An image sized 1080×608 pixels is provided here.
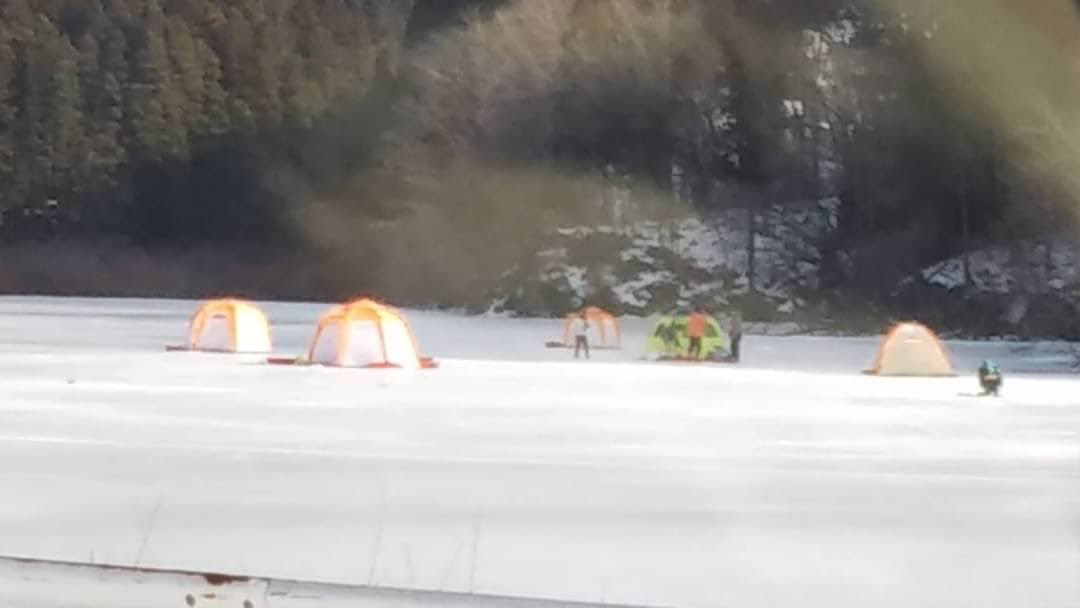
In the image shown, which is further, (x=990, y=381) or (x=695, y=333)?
(x=695, y=333)

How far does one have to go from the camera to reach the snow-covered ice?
4.02m

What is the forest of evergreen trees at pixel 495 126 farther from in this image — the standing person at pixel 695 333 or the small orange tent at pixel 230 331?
the small orange tent at pixel 230 331

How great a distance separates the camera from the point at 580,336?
12.3 meters

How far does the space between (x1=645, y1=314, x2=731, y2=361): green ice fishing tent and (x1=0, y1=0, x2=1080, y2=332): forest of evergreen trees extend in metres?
4.58

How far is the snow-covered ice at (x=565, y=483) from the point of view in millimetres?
4016

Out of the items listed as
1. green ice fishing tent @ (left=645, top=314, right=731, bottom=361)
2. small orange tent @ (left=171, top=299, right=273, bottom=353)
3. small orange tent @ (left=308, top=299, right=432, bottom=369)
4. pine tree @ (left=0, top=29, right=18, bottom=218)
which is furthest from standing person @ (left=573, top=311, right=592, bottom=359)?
pine tree @ (left=0, top=29, right=18, bottom=218)

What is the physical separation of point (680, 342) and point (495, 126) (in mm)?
8841

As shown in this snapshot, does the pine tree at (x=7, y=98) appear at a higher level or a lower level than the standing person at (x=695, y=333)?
higher

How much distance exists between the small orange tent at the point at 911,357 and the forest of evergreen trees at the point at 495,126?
493 centimetres

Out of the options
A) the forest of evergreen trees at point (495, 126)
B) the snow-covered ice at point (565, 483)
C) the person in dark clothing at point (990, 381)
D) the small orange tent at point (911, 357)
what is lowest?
the snow-covered ice at point (565, 483)

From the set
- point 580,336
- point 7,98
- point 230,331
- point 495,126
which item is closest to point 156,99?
point 7,98

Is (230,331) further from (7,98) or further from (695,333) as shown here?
(7,98)

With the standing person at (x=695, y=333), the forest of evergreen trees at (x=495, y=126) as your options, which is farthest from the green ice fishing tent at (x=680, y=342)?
the forest of evergreen trees at (x=495, y=126)

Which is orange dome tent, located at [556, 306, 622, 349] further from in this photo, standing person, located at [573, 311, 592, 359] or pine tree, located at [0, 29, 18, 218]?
pine tree, located at [0, 29, 18, 218]
